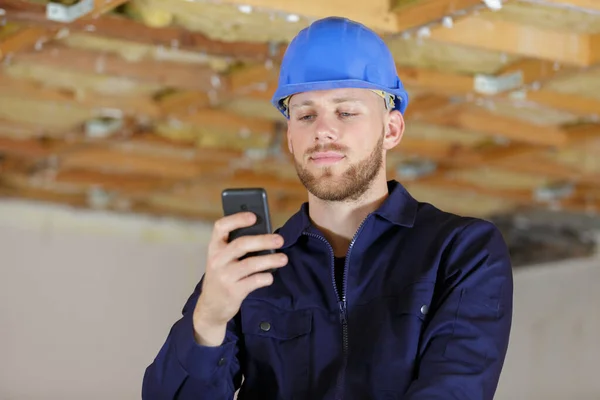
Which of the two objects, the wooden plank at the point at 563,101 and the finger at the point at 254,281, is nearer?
the finger at the point at 254,281

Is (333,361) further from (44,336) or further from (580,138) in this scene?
(44,336)

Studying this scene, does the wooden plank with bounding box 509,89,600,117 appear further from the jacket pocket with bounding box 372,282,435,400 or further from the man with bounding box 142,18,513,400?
the jacket pocket with bounding box 372,282,435,400

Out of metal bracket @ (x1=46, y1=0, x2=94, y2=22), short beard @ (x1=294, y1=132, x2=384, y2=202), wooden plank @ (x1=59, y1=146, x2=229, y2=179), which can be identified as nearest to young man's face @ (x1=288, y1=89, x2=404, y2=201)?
short beard @ (x1=294, y1=132, x2=384, y2=202)

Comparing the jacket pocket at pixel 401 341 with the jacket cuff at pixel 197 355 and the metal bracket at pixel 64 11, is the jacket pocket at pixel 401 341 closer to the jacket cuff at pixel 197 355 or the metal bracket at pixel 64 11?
the jacket cuff at pixel 197 355

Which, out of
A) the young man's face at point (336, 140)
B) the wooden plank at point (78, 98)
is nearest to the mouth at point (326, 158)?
the young man's face at point (336, 140)

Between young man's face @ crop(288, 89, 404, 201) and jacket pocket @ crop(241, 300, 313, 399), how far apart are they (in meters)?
0.20

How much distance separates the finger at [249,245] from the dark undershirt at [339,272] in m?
0.23

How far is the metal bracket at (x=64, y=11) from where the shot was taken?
9.59ft

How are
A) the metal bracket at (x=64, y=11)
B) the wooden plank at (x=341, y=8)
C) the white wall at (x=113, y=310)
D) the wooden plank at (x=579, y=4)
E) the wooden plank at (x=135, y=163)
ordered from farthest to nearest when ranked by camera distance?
the white wall at (x=113, y=310) → the wooden plank at (x=135, y=163) → the metal bracket at (x=64, y=11) → the wooden plank at (x=341, y=8) → the wooden plank at (x=579, y=4)

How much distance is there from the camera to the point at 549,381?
6395 millimetres

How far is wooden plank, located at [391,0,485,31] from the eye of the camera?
2.78 meters

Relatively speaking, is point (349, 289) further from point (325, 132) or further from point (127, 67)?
point (127, 67)

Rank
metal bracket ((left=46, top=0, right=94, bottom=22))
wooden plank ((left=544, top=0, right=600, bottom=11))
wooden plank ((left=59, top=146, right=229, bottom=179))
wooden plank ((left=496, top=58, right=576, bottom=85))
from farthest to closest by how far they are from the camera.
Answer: wooden plank ((left=59, top=146, right=229, bottom=179)), wooden plank ((left=496, top=58, right=576, bottom=85)), metal bracket ((left=46, top=0, right=94, bottom=22)), wooden plank ((left=544, top=0, right=600, bottom=11))

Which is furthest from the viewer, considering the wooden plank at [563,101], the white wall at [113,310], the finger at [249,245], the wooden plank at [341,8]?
the white wall at [113,310]
